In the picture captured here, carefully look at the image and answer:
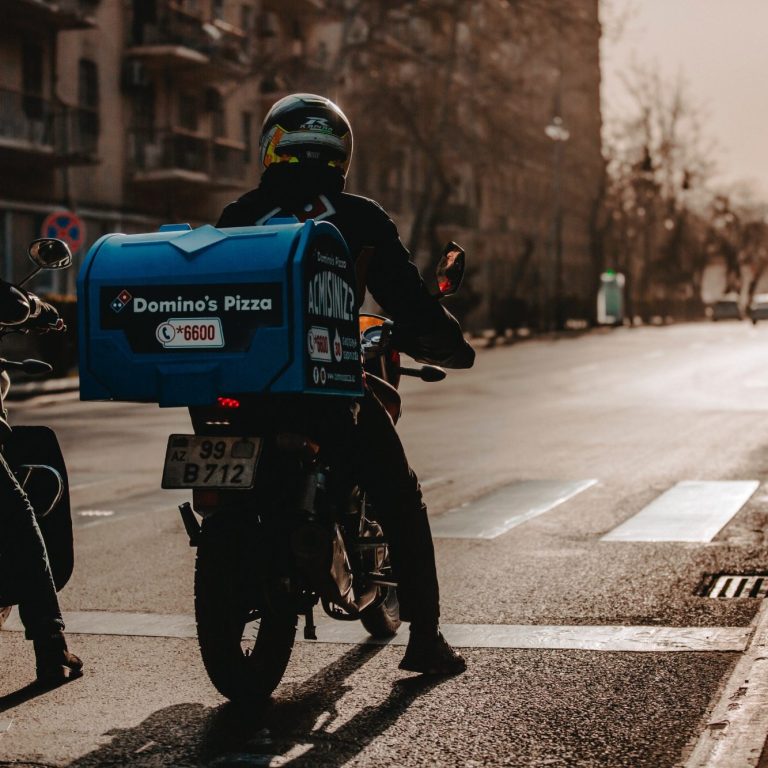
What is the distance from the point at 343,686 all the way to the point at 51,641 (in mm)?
942

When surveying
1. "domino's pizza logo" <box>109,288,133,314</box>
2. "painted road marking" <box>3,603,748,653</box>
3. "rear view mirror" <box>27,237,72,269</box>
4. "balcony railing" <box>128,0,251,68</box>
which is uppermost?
"balcony railing" <box>128,0,251,68</box>

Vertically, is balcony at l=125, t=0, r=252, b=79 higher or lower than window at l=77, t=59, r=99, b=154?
higher

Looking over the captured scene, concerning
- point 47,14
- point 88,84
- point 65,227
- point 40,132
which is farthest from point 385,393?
point 88,84

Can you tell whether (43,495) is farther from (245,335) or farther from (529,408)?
(529,408)

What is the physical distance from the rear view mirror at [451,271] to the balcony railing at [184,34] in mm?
34663

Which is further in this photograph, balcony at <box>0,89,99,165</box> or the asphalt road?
balcony at <box>0,89,99,165</box>

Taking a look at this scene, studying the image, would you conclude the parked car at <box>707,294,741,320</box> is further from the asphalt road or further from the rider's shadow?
the rider's shadow

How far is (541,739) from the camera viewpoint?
4.43m

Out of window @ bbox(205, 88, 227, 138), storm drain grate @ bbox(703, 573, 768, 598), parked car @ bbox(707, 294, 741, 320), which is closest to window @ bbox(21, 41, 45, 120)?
window @ bbox(205, 88, 227, 138)

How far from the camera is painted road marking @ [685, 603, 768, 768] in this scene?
4133 mm

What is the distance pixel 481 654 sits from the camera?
18.2 feet

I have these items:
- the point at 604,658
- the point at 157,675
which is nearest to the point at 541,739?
the point at 604,658

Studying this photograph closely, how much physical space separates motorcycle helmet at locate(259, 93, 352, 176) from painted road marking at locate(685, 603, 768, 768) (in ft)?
6.43

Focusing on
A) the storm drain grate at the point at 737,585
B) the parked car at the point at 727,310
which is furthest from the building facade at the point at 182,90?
the parked car at the point at 727,310
